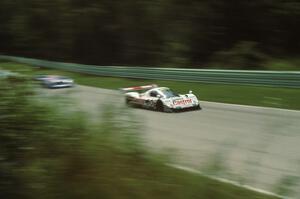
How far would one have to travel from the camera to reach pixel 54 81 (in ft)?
24.2

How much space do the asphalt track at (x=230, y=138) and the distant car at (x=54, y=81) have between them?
0.78ft

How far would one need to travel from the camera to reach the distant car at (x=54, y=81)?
23.2ft

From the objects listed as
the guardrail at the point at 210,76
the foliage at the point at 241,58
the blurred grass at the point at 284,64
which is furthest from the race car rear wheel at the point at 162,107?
the blurred grass at the point at 284,64

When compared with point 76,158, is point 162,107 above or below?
above

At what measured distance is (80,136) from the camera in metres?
6.01

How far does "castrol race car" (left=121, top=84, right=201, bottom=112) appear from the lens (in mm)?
6562

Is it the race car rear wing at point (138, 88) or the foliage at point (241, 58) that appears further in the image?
the foliage at point (241, 58)

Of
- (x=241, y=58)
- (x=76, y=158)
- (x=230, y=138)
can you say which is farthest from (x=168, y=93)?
(x=241, y=58)

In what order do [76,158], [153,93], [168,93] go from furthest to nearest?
[153,93] → [168,93] → [76,158]

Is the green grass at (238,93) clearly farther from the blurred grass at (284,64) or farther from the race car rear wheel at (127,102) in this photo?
the blurred grass at (284,64)

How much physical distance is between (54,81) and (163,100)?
5.22ft

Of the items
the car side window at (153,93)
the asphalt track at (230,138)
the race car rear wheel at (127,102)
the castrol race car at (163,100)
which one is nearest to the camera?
the asphalt track at (230,138)

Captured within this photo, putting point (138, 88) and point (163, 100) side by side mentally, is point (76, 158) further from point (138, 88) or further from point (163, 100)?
point (138, 88)

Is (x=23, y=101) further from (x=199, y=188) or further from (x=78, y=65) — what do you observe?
(x=78, y=65)
